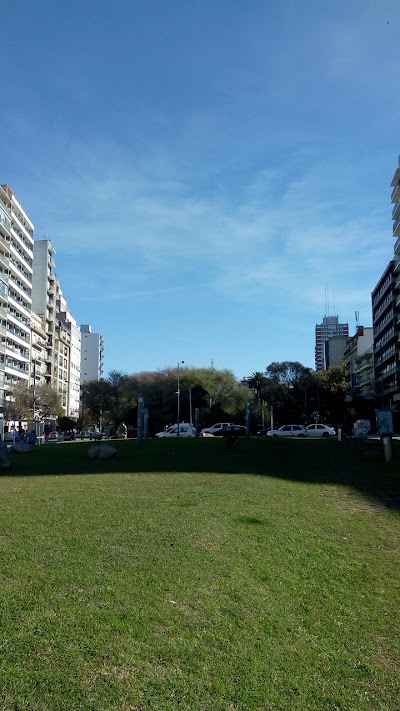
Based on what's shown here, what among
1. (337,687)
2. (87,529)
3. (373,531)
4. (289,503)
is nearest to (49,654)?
(337,687)

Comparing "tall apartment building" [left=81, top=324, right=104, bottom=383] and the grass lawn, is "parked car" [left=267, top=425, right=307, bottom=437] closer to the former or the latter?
the grass lawn

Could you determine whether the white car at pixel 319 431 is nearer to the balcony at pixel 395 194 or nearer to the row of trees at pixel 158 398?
the row of trees at pixel 158 398

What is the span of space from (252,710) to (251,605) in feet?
5.55

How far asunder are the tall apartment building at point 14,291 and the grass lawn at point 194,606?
72.4m

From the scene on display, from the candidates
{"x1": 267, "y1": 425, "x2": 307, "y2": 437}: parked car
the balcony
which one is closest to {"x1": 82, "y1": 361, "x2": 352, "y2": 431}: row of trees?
{"x1": 267, "y1": 425, "x2": 307, "y2": 437}: parked car

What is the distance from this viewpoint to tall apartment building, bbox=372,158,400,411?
279 feet

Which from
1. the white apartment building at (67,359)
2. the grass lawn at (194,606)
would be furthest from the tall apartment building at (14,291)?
the grass lawn at (194,606)

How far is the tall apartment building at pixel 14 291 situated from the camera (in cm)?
7894

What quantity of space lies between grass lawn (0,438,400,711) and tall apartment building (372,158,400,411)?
73.7 meters

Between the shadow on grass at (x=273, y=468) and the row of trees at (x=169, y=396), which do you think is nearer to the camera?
the shadow on grass at (x=273, y=468)

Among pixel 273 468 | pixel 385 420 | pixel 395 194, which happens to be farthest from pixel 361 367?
pixel 273 468

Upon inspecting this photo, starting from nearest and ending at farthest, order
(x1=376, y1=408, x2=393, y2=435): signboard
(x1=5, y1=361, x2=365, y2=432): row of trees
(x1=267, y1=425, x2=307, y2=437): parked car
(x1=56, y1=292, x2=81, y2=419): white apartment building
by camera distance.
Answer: (x1=376, y1=408, x2=393, y2=435): signboard, (x1=267, y1=425, x2=307, y2=437): parked car, (x1=5, y1=361, x2=365, y2=432): row of trees, (x1=56, y1=292, x2=81, y2=419): white apartment building

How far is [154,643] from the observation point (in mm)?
4367

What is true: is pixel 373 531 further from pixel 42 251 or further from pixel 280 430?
pixel 42 251
